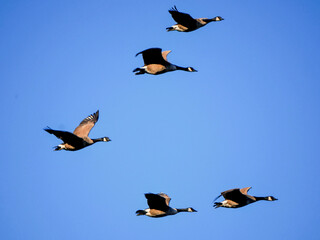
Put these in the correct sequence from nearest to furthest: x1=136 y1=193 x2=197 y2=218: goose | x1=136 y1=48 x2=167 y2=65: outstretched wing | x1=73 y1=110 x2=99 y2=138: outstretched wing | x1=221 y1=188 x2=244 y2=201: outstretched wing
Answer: x1=221 y1=188 x2=244 y2=201: outstretched wing
x1=136 y1=193 x2=197 y2=218: goose
x1=136 y1=48 x2=167 y2=65: outstretched wing
x1=73 y1=110 x2=99 y2=138: outstretched wing

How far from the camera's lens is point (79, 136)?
2422 cm

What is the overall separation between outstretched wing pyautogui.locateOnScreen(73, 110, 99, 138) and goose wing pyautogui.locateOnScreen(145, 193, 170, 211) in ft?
15.5

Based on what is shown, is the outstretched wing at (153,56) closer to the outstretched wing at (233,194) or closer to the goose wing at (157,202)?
the goose wing at (157,202)

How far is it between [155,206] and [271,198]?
211 inches

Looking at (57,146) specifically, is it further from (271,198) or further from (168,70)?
(271,198)

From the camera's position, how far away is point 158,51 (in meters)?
21.7

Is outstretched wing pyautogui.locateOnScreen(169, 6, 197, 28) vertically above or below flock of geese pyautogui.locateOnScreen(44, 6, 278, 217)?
above

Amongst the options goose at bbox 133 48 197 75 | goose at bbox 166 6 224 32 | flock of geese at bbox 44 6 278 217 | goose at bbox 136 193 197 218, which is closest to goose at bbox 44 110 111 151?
flock of geese at bbox 44 6 278 217

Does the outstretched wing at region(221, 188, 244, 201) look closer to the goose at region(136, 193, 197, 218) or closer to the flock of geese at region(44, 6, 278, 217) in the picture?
the flock of geese at region(44, 6, 278, 217)

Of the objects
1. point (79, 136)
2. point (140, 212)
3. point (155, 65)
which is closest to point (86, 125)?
point (79, 136)

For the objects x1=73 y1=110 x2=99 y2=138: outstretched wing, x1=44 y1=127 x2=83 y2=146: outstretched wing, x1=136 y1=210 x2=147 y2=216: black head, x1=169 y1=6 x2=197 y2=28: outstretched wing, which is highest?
x1=169 y1=6 x2=197 y2=28: outstretched wing

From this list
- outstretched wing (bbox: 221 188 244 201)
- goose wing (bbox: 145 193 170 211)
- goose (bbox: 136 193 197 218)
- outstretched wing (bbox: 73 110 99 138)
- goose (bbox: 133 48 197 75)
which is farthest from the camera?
outstretched wing (bbox: 73 110 99 138)

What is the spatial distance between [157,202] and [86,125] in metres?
5.45

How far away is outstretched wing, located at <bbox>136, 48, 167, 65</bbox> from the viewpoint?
2154cm
